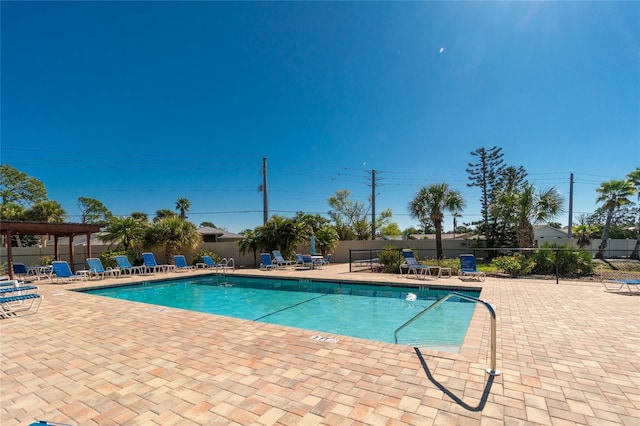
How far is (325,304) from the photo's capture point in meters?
8.73

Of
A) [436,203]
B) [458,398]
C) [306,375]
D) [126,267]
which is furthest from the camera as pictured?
[436,203]

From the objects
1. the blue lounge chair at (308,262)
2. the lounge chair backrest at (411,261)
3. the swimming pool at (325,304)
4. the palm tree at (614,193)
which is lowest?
the swimming pool at (325,304)

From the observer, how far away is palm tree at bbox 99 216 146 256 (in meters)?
15.5

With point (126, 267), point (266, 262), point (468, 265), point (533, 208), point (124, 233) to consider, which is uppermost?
point (533, 208)

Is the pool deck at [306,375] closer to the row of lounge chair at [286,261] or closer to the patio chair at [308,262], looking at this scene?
the row of lounge chair at [286,261]

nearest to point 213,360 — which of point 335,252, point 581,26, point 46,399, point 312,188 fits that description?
point 46,399

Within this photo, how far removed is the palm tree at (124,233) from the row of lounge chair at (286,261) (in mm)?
6658

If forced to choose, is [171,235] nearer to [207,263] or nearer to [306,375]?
[207,263]

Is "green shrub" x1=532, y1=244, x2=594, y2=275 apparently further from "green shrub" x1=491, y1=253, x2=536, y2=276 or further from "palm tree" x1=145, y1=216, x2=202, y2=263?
"palm tree" x1=145, y1=216, x2=202, y2=263

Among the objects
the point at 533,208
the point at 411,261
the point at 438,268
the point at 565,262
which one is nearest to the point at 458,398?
the point at 411,261

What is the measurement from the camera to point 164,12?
9.81 metres

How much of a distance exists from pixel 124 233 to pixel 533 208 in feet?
69.3

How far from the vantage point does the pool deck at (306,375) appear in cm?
246

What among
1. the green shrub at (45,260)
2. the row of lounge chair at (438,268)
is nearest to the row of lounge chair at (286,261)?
the row of lounge chair at (438,268)
